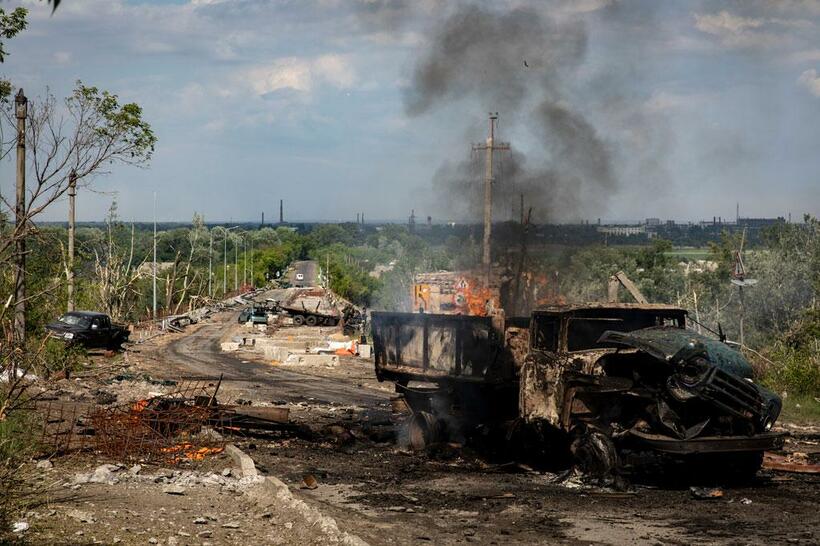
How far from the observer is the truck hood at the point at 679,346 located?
1226 centimetres

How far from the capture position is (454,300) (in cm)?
2669

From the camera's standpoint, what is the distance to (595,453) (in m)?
12.6

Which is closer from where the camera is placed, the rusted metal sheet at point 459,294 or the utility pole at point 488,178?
the rusted metal sheet at point 459,294

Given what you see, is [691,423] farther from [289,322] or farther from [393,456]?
[289,322]

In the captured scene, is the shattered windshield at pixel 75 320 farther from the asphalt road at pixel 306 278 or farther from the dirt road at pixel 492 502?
the asphalt road at pixel 306 278

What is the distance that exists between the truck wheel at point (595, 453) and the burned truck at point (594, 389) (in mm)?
14

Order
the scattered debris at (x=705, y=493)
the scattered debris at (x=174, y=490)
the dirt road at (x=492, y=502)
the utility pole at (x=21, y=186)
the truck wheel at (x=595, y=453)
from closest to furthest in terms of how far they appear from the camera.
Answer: the dirt road at (x=492, y=502), the scattered debris at (x=705, y=493), the scattered debris at (x=174, y=490), the truck wheel at (x=595, y=453), the utility pole at (x=21, y=186)

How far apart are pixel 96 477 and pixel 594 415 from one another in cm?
669

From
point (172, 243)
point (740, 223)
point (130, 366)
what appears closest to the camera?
point (130, 366)

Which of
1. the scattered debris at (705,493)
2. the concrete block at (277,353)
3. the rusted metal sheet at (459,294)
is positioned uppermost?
the rusted metal sheet at (459,294)

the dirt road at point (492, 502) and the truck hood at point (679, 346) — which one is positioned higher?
the truck hood at point (679, 346)

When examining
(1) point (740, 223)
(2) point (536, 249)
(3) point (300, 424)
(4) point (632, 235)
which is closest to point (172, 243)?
(1) point (740, 223)

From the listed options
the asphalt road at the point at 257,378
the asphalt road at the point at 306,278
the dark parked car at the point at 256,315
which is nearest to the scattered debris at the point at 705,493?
the asphalt road at the point at 257,378

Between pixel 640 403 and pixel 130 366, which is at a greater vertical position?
pixel 640 403
